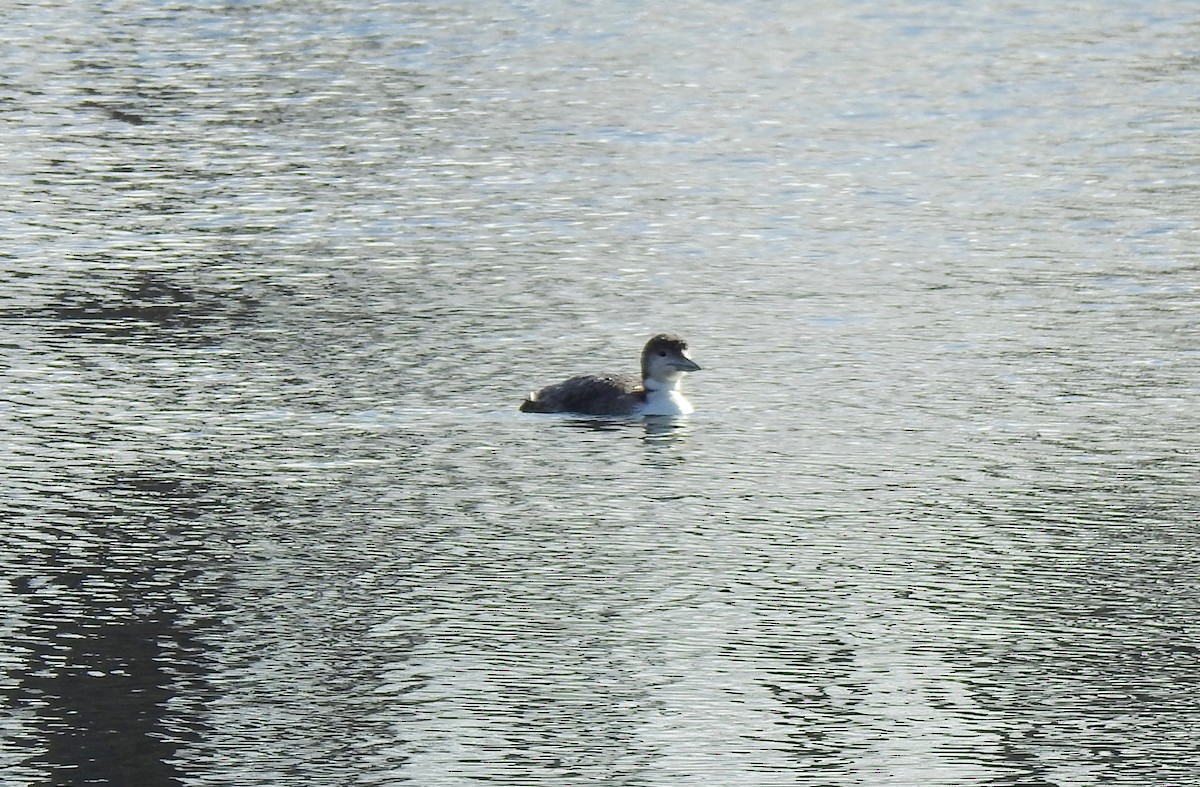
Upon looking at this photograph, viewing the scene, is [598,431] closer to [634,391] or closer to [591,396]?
[591,396]

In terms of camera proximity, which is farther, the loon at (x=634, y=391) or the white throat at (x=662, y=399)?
the white throat at (x=662, y=399)

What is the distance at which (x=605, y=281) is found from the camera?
1323cm

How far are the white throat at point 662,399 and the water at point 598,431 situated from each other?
9cm

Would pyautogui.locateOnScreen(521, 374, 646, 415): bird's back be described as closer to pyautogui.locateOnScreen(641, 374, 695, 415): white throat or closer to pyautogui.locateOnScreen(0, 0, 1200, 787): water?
pyautogui.locateOnScreen(641, 374, 695, 415): white throat

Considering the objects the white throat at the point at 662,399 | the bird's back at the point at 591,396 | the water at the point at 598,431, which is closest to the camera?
the water at the point at 598,431

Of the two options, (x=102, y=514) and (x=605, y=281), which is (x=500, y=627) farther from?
(x=605, y=281)

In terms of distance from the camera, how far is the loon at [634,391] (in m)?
10.7

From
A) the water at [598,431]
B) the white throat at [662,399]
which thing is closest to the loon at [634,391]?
the white throat at [662,399]

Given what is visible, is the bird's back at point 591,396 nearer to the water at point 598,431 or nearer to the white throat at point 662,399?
the white throat at point 662,399

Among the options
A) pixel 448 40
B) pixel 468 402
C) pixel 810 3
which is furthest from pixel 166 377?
pixel 810 3

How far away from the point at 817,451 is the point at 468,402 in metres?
1.81

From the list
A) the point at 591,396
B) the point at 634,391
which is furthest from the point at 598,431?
the point at 634,391

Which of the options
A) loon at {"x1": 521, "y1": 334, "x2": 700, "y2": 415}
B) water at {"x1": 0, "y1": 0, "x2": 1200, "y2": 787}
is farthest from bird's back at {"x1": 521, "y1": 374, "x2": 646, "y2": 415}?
water at {"x1": 0, "y1": 0, "x2": 1200, "y2": 787}

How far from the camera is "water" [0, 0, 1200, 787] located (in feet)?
22.8
